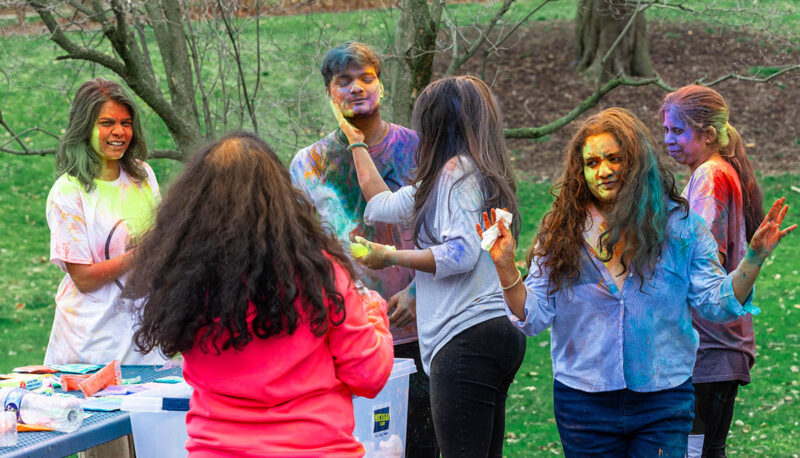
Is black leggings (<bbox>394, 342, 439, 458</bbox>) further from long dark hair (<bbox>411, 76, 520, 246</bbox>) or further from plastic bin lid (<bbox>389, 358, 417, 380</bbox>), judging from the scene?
long dark hair (<bbox>411, 76, 520, 246</bbox>)

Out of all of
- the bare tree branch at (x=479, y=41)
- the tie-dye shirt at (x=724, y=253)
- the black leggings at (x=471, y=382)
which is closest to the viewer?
the black leggings at (x=471, y=382)

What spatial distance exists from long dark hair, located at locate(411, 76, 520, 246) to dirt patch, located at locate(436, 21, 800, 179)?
9791 millimetres

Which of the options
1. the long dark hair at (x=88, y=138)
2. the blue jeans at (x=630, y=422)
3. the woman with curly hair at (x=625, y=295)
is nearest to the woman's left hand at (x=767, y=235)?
the woman with curly hair at (x=625, y=295)

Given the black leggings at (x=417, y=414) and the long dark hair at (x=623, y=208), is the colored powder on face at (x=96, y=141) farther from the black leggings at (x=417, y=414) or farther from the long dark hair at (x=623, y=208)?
the long dark hair at (x=623, y=208)

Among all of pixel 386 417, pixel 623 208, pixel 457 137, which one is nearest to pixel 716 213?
pixel 623 208

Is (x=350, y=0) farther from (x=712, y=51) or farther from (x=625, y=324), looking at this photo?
→ (x=625, y=324)

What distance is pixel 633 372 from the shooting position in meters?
2.90

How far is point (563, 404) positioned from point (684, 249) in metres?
0.65

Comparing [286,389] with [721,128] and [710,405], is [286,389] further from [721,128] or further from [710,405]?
[721,128]

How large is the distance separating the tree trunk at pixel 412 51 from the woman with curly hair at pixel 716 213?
2.11m

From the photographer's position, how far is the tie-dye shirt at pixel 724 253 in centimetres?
369

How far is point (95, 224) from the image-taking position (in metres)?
3.77

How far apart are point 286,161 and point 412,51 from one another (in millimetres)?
1559

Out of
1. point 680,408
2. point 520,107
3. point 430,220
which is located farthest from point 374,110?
point 520,107
